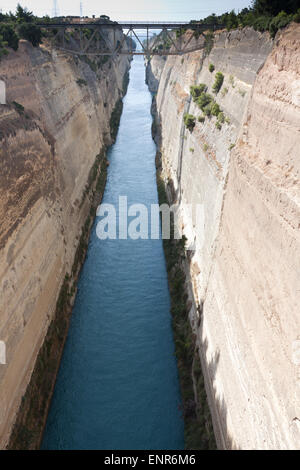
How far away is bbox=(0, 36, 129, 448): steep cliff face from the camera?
1149 centimetres

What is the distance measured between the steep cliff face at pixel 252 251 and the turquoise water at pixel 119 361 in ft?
7.40

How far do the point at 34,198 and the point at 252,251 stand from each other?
9417 millimetres

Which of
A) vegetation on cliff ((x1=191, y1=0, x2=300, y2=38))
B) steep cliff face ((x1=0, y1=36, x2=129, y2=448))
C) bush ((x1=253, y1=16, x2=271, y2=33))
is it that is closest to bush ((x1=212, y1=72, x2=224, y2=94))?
vegetation on cliff ((x1=191, y1=0, x2=300, y2=38))

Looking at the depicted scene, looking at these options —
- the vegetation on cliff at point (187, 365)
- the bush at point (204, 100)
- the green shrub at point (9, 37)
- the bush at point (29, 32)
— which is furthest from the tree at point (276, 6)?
the bush at point (29, 32)

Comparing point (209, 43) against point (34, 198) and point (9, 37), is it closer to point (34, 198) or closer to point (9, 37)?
point (9, 37)

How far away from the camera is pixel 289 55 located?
10070 millimetres

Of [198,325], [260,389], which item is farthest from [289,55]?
[198,325]

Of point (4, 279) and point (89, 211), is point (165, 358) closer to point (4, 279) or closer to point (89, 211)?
point (4, 279)

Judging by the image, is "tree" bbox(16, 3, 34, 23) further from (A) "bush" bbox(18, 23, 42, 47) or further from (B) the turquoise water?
(B) the turquoise water

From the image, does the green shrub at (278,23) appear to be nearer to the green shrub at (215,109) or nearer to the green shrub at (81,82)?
the green shrub at (215,109)

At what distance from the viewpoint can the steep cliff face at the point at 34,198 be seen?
37.7ft

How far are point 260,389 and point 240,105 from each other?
10.9 metres

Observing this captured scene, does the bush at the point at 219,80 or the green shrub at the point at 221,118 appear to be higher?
the bush at the point at 219,80

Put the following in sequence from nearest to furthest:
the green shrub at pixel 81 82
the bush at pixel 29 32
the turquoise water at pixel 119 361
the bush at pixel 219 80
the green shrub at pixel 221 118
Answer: the turquoise water at pixel 119 361, the green shrub at pixel 221 118, the bush at pixel 219 80, the bush at pixel 29 32, the green shrub at pixel 81 82
